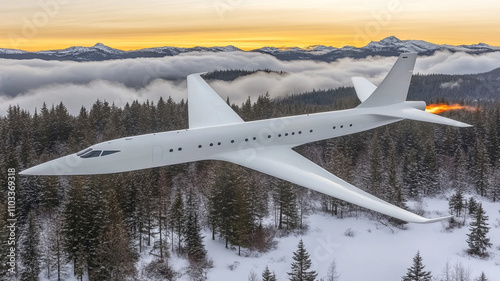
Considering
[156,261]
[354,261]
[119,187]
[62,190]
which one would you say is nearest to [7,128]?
[62,190]

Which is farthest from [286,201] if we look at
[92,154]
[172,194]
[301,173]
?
[92,154]

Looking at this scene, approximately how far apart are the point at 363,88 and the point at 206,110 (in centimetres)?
2584

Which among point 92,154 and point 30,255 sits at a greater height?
point 92,154

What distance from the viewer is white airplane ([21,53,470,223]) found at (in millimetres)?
33031

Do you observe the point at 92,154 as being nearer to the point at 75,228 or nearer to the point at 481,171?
the point at 75,228

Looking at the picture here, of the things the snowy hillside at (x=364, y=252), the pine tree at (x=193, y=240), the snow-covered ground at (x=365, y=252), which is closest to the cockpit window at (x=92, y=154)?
the pine tree at (x=193, y=240)

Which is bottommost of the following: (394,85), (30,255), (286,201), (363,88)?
(30,255)

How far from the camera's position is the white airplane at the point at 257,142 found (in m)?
33.0

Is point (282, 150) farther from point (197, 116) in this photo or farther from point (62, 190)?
point (62, 190)

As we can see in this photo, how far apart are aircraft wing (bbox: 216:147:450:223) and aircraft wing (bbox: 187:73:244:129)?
749cm

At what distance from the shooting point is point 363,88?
56.4 m

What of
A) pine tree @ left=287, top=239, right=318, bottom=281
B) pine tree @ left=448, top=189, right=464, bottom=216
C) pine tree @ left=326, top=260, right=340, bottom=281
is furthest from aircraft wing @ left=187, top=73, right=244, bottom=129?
pine tree @ left=448, top=189, right=464, bottom=216

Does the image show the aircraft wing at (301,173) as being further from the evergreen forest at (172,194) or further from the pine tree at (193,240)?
the pine tree at (193,240)

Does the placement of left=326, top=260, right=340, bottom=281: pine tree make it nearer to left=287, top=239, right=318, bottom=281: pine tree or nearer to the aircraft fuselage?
left=287, top=239, right=318, bottom=281: pine tree
